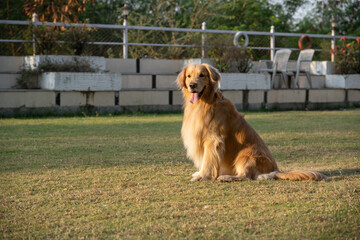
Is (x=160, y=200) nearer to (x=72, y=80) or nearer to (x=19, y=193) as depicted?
(x=19, y=193)

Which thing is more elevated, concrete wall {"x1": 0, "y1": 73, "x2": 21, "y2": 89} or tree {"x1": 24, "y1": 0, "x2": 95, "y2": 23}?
tree {"x1": 24, "y1": 0, "x2": 95, "y2": 23}

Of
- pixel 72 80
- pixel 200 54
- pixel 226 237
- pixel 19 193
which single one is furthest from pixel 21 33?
pixel 226 237

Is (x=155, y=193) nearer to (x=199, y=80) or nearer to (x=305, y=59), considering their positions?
(x=199, y=80)

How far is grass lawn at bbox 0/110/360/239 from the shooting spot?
138 inches

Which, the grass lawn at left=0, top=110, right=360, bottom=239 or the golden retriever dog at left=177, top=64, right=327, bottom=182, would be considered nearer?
the grass lawn at left=0, top=110, right=360, bottom=239

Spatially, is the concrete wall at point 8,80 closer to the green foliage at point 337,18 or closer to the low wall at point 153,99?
the low wall at point 153,99

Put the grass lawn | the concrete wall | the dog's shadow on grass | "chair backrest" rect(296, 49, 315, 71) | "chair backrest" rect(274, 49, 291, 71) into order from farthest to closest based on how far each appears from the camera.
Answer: "chair backrest" rect(296, 49, 315, 71), "chair backrest" rect(274, 49, 291, 71), the concrete wall, the dog's shadow on grass, the grass lawn

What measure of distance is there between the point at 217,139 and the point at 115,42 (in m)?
9.86

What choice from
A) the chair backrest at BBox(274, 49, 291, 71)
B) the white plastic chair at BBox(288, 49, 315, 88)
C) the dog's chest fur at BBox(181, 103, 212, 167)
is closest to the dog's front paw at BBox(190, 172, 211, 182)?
the dog's chest fur at BBox(181, 103, 212, 167)

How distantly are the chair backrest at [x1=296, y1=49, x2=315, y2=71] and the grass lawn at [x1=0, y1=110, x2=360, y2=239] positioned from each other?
7.30 meters

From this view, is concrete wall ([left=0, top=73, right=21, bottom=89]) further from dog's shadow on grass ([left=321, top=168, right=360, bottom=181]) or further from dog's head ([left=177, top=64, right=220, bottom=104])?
dog's shadow on grass ([left=321, top=168, right=360, bottom=181])

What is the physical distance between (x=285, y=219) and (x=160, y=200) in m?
1.17

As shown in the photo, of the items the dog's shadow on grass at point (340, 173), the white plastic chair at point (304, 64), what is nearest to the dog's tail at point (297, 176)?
the dog's shadow on grass at point (340, 173)

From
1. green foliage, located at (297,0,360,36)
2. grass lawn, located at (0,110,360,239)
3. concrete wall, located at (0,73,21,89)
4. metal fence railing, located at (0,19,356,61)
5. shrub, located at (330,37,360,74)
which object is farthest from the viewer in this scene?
green foliage, located at (297,0,360,36)
